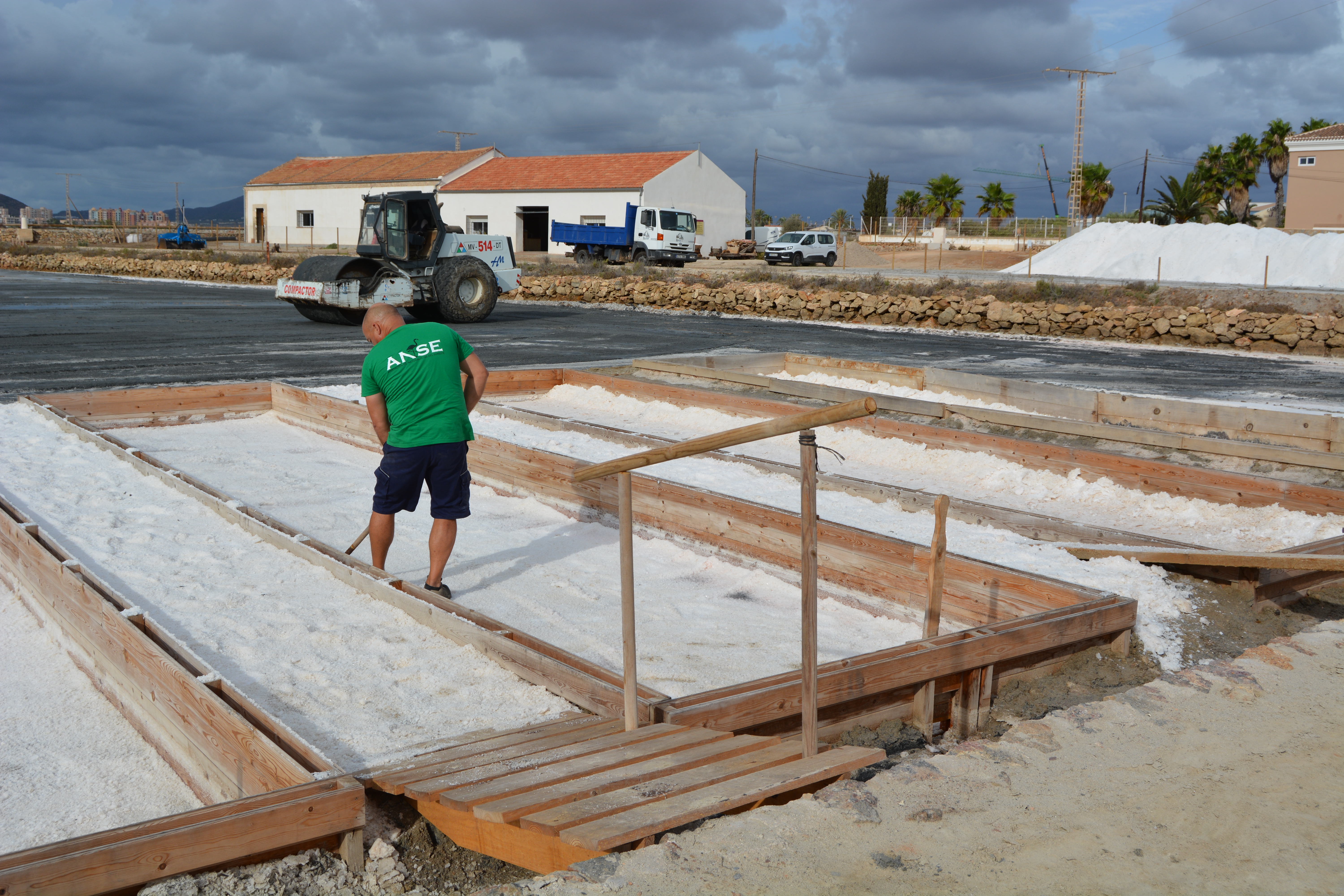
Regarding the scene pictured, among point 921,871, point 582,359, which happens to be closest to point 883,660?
point 921,871

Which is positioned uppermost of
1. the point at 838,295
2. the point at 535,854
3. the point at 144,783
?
the point at 838,295

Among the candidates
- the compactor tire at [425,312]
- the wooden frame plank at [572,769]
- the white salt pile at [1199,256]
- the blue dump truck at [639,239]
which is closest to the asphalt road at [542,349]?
the compactor tire at [425,312]

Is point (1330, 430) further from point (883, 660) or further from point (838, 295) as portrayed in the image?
point (838, 295)

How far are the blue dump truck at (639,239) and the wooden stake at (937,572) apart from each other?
2800 centimetres

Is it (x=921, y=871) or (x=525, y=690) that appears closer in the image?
(x=921, y=871)

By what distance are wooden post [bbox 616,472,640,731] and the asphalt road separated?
348 inches

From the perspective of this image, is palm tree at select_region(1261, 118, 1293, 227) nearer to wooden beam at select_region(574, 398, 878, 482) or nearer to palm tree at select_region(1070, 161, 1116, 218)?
palm tree at select_region(1070, 161, 1116, 218)

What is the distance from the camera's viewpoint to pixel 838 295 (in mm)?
20906

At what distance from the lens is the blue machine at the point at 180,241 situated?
148ft

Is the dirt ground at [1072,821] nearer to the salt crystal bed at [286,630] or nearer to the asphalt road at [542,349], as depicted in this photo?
the salt crystal bed at [286,630]

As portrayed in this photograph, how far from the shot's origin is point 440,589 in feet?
16.2

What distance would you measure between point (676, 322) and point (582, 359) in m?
6.37

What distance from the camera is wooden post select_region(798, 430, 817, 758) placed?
2977mm

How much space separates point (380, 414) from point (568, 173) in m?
38.9
